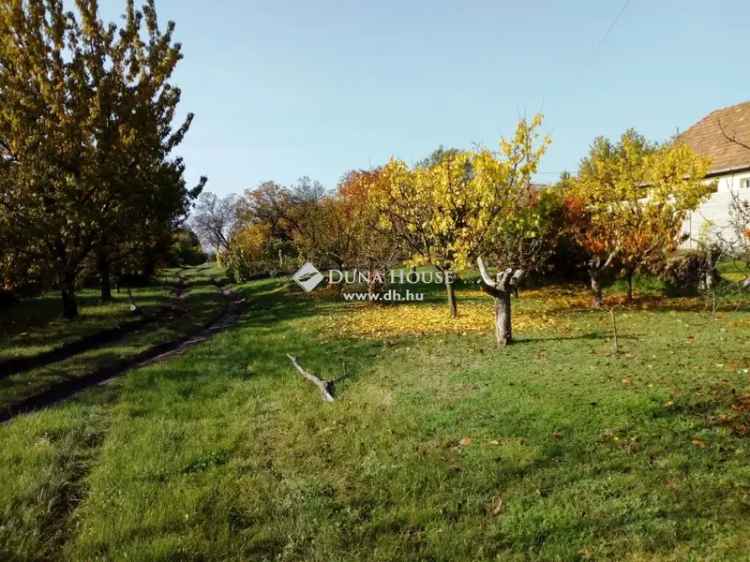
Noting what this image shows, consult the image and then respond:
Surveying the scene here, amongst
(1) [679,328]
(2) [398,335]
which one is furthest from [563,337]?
(2) [398,335]

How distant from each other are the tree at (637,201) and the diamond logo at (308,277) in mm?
13312

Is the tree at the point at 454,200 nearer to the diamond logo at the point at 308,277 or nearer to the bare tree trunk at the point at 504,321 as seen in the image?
the bare tree trunk at the point at 504,321

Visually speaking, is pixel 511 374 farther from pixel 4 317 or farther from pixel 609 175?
pixel 4 317

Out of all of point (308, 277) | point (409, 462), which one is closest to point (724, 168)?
point (308, 277)

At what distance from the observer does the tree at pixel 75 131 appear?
1425 centimetres

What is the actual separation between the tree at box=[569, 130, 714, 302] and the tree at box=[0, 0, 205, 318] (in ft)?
53.4

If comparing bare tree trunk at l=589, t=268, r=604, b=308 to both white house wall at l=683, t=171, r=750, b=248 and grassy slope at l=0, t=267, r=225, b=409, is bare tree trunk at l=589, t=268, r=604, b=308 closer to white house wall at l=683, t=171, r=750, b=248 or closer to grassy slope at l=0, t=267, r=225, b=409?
white house wall at l=683, t=171, r=750, b=248

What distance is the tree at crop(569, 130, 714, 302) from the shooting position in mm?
12875

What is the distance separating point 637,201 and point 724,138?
10616mm

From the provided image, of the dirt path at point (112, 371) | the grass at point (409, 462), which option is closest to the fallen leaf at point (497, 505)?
the grass at point (409, 462)

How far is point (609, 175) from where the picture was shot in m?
14.7

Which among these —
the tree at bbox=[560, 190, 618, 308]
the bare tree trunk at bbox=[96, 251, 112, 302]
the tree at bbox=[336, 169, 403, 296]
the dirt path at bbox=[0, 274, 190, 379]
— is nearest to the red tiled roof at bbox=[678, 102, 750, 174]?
the tree at bbox=[560, 190, 618, 308]

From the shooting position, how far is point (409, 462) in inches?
198

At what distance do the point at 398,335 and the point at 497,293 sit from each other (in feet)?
9.63
